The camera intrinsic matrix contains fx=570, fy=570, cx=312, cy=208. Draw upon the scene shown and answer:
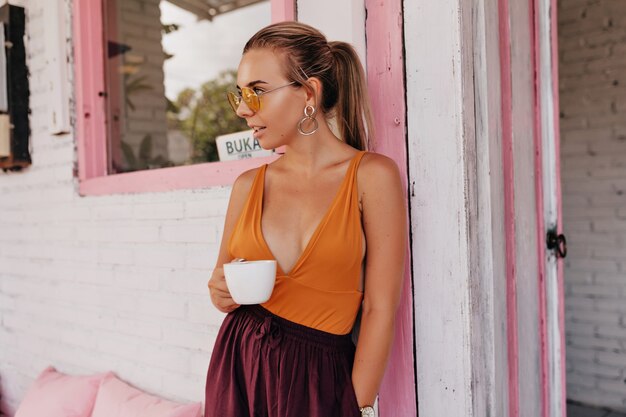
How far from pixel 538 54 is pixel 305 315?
1335mm

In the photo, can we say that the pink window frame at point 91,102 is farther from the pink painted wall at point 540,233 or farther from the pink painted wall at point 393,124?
the pink painted wall at point 540,233

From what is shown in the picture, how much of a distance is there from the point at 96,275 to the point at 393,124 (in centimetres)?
188

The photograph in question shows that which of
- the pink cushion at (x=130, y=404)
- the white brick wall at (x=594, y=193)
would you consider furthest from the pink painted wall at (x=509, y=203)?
the white brick wall at (x=594, y=193)

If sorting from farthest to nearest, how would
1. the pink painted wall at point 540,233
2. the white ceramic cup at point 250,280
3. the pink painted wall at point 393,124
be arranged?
the pink painted wall at point 540,233 < the pink painted wall at point 393,124 < the white ceramic cup at point 250,280

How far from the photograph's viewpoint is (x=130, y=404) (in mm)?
2414

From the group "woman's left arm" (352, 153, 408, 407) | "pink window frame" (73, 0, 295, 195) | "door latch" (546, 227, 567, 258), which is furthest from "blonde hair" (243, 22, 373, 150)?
"pink window frame" (73, 0, 295, 195)

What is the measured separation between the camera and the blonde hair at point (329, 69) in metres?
1.46

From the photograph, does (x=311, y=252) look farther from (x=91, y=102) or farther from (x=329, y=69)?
(x=91, y=102)

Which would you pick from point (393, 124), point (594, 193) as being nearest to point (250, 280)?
point (393, 124)

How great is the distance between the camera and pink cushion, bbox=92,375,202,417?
2.18m

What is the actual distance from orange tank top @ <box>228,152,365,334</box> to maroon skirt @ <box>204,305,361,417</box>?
4cm

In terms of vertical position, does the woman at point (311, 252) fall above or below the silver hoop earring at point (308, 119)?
below

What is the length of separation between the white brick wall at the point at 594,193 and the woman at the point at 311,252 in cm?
280

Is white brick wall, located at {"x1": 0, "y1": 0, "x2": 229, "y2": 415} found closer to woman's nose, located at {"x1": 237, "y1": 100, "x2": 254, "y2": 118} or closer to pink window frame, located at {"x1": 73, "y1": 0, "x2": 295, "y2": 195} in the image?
Result: pink window frame, located at {"x1": 73, "y1": 0, "x2": 295, "y2": 195}
